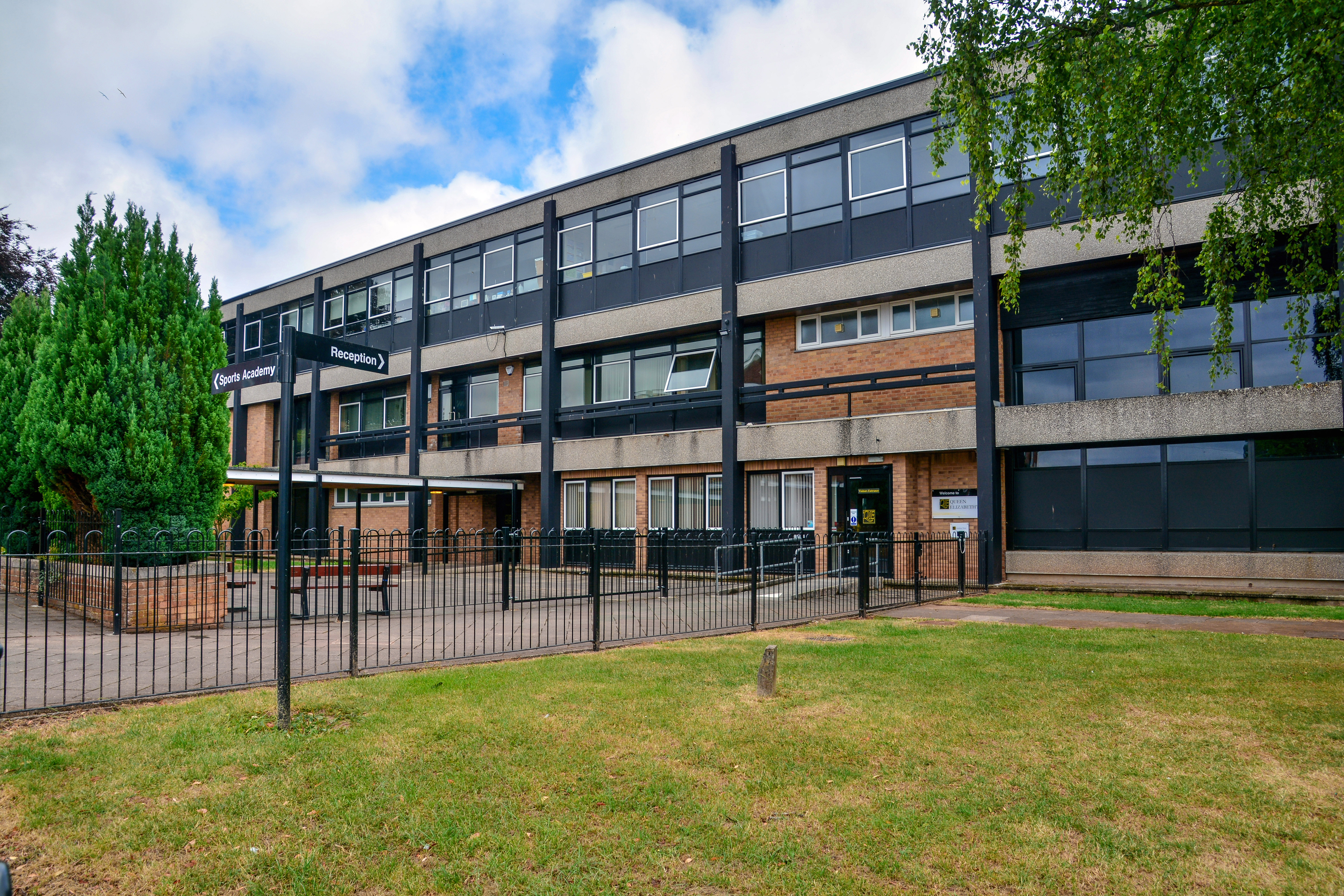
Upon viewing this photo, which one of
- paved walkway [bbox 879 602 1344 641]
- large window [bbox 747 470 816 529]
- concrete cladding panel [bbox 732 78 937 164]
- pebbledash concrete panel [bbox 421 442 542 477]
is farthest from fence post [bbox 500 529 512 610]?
pebbledash concrete panel [bbox 421 442 542 477]

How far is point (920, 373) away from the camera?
19.1 metres

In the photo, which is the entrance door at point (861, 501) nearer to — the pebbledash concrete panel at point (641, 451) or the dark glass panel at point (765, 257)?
the pebbledash concrete panel at point (641, 451)

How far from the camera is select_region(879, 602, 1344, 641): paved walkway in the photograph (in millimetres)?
10820

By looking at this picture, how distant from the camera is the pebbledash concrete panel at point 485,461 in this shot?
85.0ft

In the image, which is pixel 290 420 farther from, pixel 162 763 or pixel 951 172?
pixel 951 172

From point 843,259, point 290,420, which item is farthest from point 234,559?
point 843,259

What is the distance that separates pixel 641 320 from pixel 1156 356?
39.5ft

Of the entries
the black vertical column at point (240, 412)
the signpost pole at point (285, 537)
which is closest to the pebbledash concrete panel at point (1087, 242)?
the signpost pole at point (285, 537)

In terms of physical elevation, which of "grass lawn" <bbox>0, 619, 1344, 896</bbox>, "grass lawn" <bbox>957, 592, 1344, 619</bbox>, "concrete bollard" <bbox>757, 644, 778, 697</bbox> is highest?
"concrete bollard" <bbox>757, 644, 778, 697</bbox>

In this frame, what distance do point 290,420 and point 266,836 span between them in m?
2.97

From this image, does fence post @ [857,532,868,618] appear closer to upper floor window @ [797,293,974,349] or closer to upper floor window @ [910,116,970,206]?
upper floor window @ [797,293,974,349]

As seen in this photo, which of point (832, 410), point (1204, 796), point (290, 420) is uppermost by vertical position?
point (832, 410)

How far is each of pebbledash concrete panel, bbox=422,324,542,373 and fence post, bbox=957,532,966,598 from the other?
13725 millimetres

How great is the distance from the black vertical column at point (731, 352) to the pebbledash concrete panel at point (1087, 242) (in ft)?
20.3
